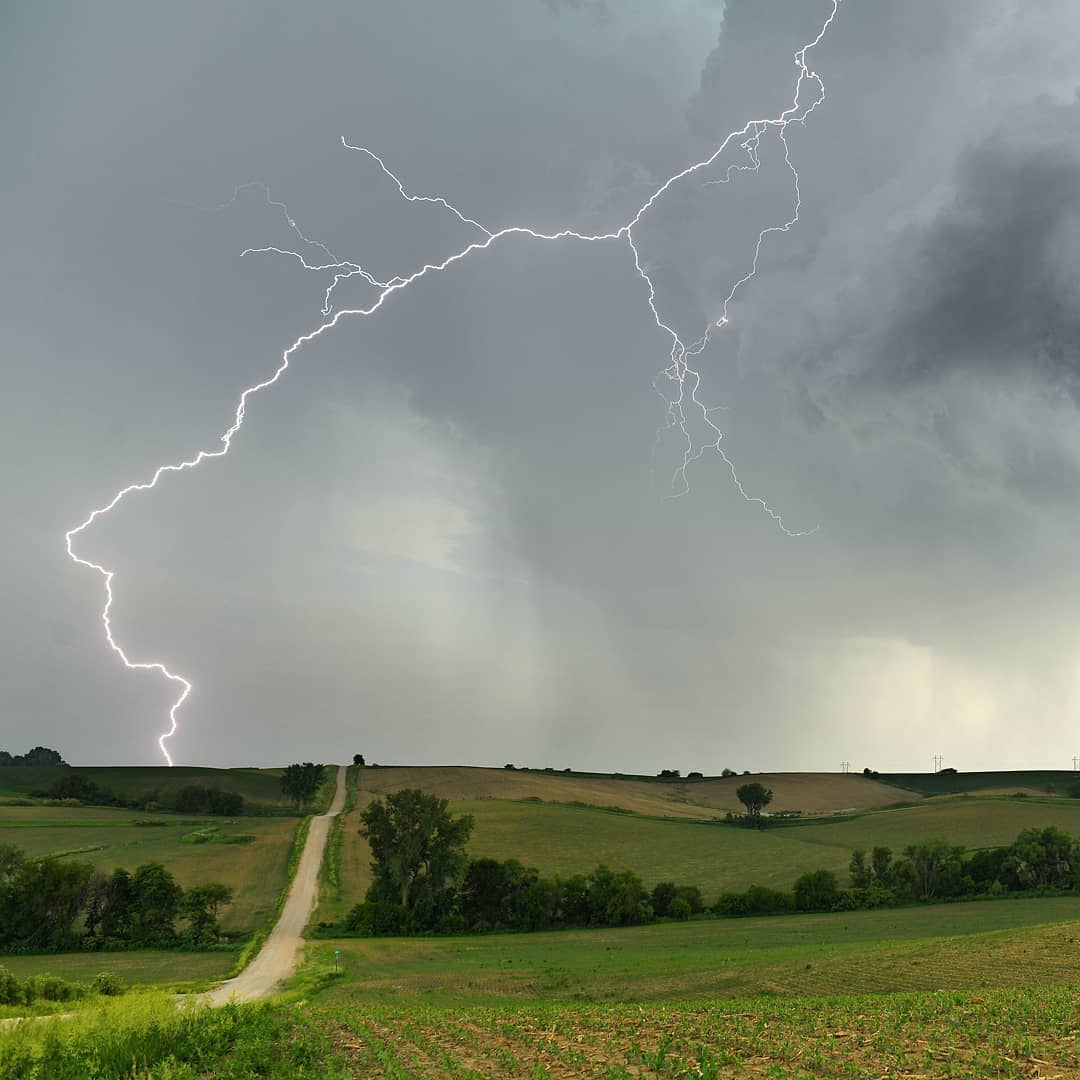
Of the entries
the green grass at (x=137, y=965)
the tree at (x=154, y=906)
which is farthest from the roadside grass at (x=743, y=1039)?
the tree at (x=154, y=906)

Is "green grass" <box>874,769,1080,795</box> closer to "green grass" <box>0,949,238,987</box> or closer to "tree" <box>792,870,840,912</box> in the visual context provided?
"tree" <box>792,870,840,912</box>

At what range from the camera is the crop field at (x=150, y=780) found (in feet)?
496

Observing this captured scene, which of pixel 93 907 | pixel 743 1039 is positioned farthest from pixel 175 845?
pixel 743 1039

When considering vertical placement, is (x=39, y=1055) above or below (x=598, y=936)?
above

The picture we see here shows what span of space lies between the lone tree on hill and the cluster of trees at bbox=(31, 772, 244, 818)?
95.8m

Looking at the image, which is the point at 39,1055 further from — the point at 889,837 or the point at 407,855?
the point at 889,837

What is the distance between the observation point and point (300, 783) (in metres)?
151

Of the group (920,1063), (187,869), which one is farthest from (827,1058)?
(187,869)

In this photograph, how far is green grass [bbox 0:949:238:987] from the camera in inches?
1869

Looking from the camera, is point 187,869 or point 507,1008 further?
point 187,869

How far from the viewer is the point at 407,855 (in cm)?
7156

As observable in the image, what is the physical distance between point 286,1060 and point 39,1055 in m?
5.52

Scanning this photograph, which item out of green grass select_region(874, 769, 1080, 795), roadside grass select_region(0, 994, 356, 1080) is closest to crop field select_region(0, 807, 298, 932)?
roadside grass select_region(0, 994, 356, 1080)

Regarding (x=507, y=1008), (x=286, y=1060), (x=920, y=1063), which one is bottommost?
(x=507, y=1008)
